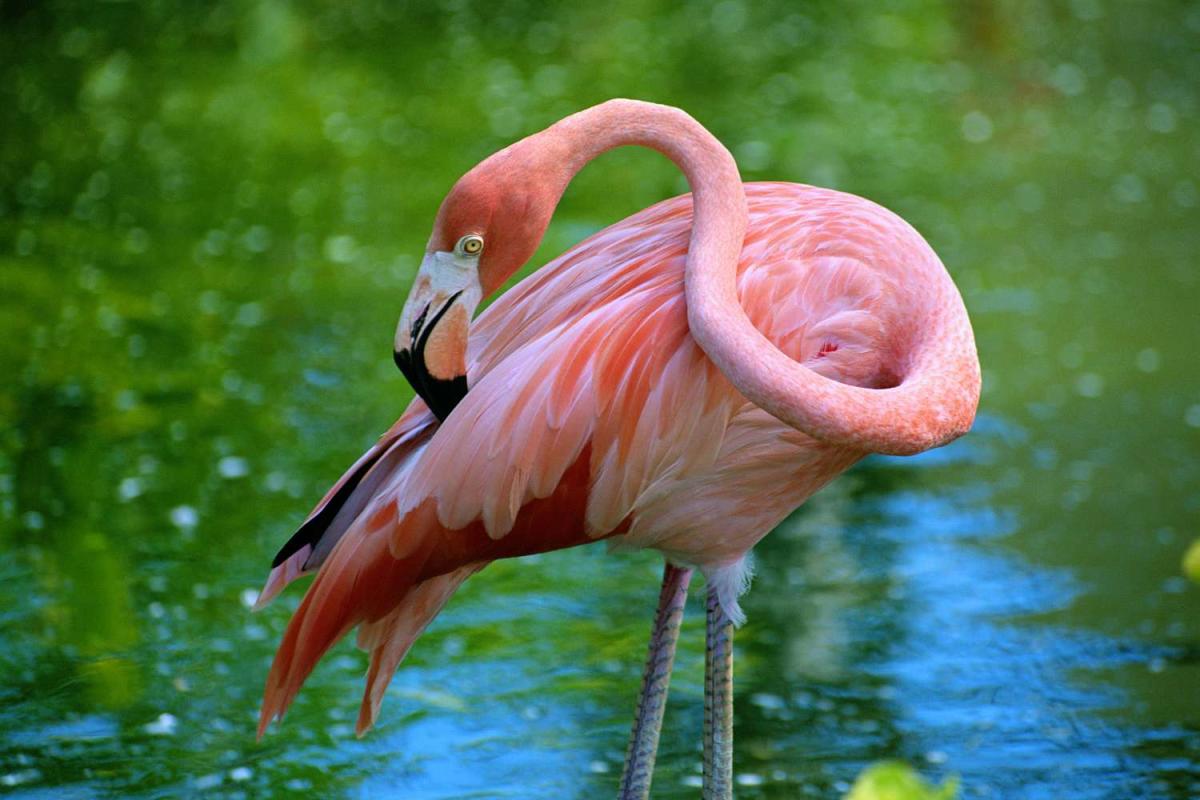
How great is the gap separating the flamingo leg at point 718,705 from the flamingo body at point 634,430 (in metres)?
0.15

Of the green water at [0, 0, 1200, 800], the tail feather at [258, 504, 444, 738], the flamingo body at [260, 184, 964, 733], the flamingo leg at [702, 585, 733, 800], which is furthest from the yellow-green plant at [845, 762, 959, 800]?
the green water at [0, 0, 1200, 800]

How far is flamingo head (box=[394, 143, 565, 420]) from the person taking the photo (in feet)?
9.50

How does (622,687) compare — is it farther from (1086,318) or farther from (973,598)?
(1086,318)

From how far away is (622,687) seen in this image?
14.9 ft

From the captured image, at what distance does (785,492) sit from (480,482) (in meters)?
0.62

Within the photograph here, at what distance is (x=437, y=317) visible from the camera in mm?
2902

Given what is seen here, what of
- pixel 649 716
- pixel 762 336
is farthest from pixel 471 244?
pixel 649 716

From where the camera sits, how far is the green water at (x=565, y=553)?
421cm

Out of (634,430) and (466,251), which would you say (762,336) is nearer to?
(634,430)

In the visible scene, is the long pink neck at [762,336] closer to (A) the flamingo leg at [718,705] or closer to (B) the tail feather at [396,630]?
(A) the flamingo leg at [718,705]

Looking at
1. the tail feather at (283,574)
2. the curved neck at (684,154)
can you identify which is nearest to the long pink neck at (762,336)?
the curved neck at (684,154)

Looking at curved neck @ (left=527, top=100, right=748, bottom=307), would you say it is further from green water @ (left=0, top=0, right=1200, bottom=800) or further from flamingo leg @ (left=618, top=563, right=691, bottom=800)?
green water @ (left=0, top=0, right=1200, bottom=800)

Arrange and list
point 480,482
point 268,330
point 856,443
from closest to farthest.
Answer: point 856,443 < point 480,482 < point 268,330

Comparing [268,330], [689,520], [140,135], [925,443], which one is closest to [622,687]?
[689,520]
